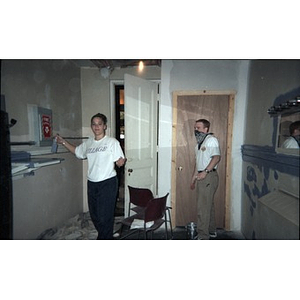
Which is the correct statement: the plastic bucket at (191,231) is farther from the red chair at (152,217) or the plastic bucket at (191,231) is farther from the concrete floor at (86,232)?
the red chair at (152,217)

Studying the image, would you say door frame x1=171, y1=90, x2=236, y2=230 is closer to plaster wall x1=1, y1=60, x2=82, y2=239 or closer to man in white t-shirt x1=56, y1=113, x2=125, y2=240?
man in white t-shirt x1=56, y1=113, x2=125, y2=240

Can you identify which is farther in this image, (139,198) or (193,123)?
(139,198)

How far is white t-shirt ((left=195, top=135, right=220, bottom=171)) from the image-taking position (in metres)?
1.02

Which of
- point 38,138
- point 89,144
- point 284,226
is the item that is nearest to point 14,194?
point 38,138

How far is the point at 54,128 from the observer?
1.08 m

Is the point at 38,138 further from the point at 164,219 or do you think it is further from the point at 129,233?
the point at 164,219

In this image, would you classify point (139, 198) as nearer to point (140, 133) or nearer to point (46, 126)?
point (140, 133)

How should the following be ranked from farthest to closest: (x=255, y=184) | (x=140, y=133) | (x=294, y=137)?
(x=140, y=133) → (x=255, y=184) → (x=294, y=137)

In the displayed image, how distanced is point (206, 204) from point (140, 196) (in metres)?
0.40

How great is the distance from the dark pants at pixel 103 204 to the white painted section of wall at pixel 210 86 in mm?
348

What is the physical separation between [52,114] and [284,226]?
1.39 metres

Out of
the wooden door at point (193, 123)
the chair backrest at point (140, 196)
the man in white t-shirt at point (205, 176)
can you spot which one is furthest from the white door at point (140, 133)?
the man in white t-shirt at point (205, 176)

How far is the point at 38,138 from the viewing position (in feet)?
3.38

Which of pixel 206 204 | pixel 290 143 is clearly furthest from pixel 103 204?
pixel 290 143
